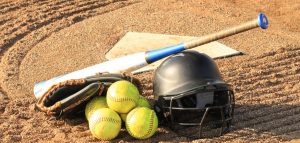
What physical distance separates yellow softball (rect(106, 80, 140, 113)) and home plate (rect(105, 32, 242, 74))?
62.8 inches

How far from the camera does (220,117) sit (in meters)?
5.20

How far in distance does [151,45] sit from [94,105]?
215 centimetres

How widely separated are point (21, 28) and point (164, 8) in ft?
6.98

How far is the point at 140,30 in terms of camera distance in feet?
25.3

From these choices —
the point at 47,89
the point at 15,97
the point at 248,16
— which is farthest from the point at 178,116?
the point at 248,16

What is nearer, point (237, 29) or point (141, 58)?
point (237, 29)

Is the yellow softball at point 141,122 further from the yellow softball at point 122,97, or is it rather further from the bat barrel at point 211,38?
→ the bat barrel at point 211,38

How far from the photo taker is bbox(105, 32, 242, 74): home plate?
22.6 ft

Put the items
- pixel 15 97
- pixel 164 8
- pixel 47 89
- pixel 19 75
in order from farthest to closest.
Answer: pixel 164 8 < pixel 19 75 < pixel 15 97 < pixel 47 89

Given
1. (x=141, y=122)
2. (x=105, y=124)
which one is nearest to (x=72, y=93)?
(x=105, y=124)

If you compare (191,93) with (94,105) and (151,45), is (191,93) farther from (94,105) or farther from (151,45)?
(151,45)

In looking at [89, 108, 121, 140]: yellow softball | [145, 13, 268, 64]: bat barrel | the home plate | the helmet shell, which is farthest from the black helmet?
the home plate

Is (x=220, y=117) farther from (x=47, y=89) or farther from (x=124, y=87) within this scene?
(x=47, y=89)

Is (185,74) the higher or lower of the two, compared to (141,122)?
higher
